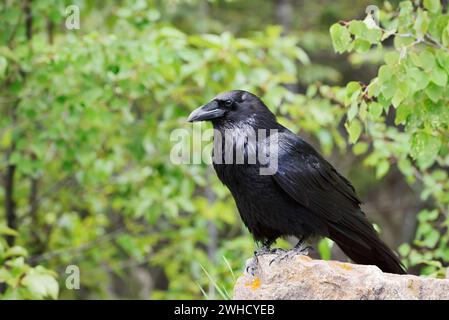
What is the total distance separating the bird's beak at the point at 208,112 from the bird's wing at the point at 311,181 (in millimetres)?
503

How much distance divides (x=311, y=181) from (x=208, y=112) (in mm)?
928

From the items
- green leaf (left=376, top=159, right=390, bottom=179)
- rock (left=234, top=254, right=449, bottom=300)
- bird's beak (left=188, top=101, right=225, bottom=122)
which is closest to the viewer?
rock (left=234, top=254, right=449, bottom=300)

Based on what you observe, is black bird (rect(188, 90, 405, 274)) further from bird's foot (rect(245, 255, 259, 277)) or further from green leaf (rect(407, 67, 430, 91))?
green leaf (rect(407, 67, 430, 91))

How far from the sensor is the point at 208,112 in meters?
5.15

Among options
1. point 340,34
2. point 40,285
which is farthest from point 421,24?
point 40,285

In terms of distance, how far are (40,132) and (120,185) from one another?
4.67 ft

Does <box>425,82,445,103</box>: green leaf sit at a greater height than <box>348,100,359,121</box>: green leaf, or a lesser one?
greater

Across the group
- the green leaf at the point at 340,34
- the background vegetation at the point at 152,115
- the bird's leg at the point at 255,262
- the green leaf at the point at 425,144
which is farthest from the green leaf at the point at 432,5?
the bird's leg at the point at 255,262

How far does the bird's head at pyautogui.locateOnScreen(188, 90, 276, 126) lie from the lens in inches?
203

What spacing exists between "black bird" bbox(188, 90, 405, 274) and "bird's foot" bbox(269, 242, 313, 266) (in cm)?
7

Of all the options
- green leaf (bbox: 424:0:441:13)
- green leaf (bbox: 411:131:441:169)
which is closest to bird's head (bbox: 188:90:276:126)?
green leaf (bbox: 411:131:441:169)

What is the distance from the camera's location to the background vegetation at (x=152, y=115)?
473 cm

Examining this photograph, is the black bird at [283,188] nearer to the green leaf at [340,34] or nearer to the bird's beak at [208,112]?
the bird's beak at [208,112]

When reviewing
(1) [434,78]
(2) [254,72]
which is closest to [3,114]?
(2) [254,72]
